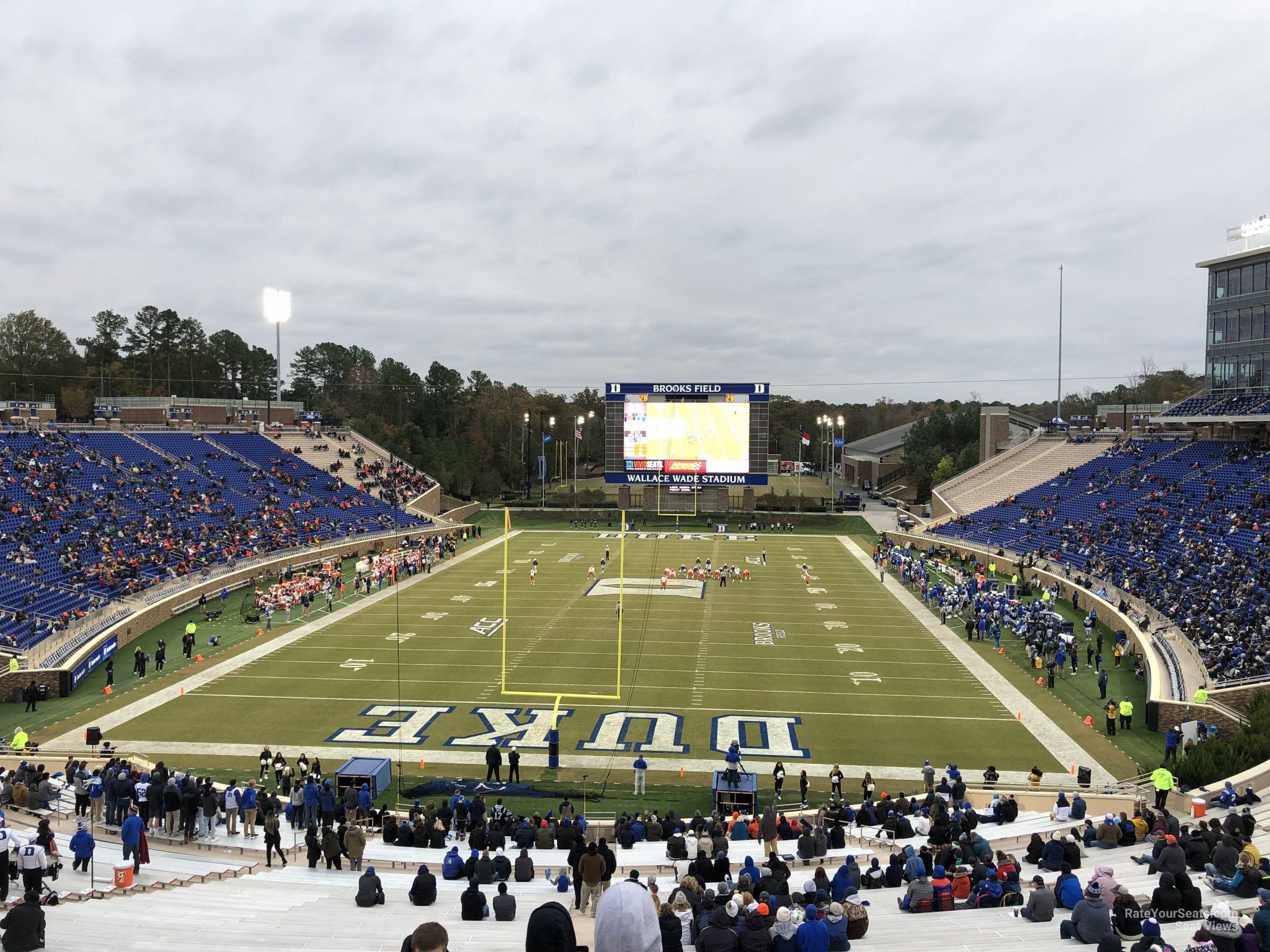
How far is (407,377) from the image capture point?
10175cm

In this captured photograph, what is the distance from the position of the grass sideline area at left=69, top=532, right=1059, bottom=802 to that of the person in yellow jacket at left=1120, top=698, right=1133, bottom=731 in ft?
6.94

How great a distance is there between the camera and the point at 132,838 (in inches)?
423

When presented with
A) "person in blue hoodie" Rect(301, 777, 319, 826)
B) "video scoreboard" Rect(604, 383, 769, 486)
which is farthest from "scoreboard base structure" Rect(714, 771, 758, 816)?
"video scoreboard" Rect(604, 383, 769, 486)

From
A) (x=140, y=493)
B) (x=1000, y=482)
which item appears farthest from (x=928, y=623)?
(x=140, y=493)

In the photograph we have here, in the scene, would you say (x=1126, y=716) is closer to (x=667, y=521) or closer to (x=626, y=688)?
(x=626, y=688)

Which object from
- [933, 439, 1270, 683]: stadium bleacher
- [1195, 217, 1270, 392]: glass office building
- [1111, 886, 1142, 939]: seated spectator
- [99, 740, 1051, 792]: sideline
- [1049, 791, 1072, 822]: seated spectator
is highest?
[1195, 217, 1270, 392]: glass office building

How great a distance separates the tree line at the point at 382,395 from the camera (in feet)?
241

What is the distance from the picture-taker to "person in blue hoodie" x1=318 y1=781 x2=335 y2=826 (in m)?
12.7

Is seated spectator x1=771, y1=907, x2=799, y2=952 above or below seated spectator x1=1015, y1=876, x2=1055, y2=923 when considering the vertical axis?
above

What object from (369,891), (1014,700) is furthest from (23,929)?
(1014,700)

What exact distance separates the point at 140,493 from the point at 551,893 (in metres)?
34.7

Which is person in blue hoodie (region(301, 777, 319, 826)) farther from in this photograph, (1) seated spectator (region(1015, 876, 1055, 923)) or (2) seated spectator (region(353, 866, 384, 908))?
(1) seated spectator (region(1015, 876, 1055, 923))

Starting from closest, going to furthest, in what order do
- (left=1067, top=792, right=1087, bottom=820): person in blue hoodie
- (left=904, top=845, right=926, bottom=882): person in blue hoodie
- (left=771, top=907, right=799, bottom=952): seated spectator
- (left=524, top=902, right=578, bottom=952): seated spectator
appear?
1. (left=524, top=902, right=578, bottom=952): seated spectator
2. (left=771, top=907, right=799, bottom=952): seated spectator
3. (left=904, top=845, right=926, bottom=882): person in blue hoodie
4. (left=1067, top=792, right=1087, bottom=820): person in blue hoodie

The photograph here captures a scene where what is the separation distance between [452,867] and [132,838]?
384cm
